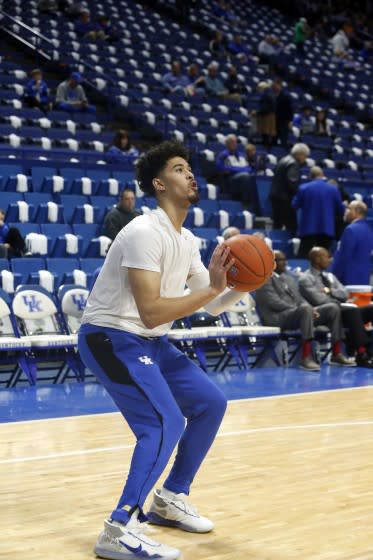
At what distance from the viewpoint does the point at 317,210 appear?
12523mm

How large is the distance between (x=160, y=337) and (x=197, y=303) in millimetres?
420

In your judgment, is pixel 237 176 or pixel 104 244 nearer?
pixel 104 244

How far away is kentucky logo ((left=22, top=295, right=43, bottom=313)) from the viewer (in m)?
9.02

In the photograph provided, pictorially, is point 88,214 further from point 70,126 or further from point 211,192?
point 70,126

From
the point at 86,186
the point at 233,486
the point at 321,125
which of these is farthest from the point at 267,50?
the point at 233,486

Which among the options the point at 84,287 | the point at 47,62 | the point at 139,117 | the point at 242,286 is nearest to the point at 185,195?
the point at 242,286

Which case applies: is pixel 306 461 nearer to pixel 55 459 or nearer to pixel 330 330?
pixel 55 459

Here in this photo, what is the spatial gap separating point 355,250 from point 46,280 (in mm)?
3657

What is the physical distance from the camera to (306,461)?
563cm

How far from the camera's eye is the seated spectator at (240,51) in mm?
20609

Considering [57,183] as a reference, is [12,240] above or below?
below

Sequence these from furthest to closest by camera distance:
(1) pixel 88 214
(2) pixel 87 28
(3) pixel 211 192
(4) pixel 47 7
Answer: (4) pixel 47 7, (2) pixel 87 28, (3) pixel 211 192, (1) pixel 88 214

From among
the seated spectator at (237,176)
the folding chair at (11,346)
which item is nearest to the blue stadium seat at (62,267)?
the folding chair at (11,346)

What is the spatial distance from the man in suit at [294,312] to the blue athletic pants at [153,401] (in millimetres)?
6191
